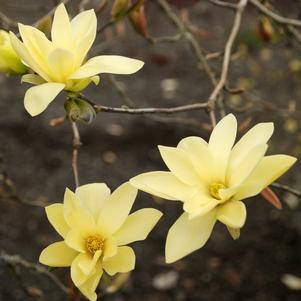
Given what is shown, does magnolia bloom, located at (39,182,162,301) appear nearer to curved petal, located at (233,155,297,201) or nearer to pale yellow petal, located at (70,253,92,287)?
pale yellow petal, located at (70,253,92,287)

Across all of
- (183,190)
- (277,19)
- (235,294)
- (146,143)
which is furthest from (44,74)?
(146,143)

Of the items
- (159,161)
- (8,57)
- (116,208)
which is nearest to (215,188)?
(116,208)

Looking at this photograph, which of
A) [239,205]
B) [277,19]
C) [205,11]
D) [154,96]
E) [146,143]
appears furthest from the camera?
[205,11]

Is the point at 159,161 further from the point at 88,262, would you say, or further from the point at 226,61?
the point at 88,262

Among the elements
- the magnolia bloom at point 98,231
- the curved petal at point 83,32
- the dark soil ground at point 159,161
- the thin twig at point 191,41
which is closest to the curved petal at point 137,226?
the magnolia bloom at point 98,231

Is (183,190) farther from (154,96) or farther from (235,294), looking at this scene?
(154,96)

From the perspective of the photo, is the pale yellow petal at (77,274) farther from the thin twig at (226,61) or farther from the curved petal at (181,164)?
the thin twig at (226,61)
